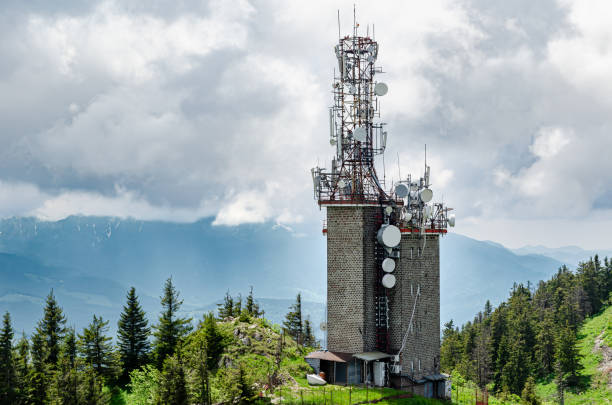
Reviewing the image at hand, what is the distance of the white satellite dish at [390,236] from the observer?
3866cm

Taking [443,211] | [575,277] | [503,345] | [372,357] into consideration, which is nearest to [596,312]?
→ [575,277]

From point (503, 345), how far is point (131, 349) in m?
51.2

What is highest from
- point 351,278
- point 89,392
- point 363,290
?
point 351,278

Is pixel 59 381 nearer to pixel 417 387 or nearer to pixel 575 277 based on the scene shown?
pixel 417 387

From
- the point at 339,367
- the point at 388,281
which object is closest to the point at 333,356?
the point at 339,367

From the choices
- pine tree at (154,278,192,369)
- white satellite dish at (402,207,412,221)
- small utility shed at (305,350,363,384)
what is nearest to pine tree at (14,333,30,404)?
pine tree at (154,278,192,369)

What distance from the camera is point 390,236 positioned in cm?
3869

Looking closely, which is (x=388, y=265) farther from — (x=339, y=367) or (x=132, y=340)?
(x=132, y=340)

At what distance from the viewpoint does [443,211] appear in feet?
142

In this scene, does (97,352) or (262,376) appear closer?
(262,376)

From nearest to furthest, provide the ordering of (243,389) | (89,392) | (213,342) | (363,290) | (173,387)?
(173,387), (243,389), (89,392), (363,290), (213,342)

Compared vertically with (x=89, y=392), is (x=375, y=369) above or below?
above

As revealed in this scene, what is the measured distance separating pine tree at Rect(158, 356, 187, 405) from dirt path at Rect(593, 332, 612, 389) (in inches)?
2107

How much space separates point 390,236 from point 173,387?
17591 mm
